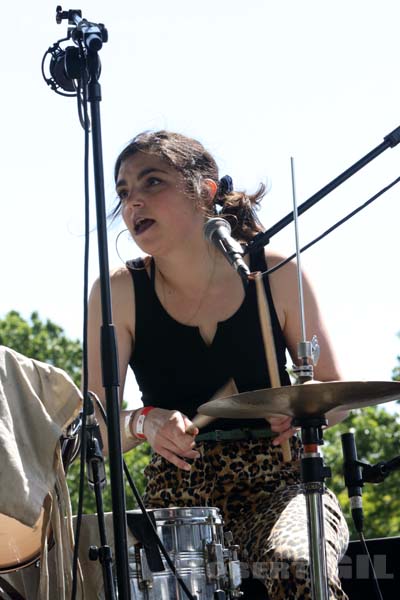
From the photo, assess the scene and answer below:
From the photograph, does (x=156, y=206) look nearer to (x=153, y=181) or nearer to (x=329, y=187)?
(x=153, y=181)

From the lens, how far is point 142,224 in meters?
4.13

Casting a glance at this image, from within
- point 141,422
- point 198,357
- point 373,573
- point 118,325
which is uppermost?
point 118,325

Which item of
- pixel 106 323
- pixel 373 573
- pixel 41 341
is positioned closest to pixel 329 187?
pixel 106 323

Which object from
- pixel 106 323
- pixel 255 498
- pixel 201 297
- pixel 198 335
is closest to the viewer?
pixel 106 323

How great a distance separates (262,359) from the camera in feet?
13.5

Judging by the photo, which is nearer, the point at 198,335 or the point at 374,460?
the point at 198,335

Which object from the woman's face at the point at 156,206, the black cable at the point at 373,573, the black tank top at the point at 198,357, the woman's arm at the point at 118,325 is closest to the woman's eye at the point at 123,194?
the woman's face at the point at 156,206

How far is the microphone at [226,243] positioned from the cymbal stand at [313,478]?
0.20 meters

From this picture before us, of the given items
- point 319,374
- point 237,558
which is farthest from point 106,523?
point 319,374

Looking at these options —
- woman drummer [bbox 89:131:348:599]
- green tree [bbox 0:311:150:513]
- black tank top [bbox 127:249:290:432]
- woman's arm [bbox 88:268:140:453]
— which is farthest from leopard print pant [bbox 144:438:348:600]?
green tree [bbox 0:311:150:513]

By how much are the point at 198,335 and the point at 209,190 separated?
65 centimetres

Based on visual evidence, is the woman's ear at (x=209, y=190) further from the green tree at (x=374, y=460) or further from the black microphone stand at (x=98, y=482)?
the green tree at (x=374, y=460)

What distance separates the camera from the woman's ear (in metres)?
4.37

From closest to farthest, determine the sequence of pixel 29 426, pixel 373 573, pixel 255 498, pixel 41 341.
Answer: pixel 29 426 < pixel 255 498 < pixel 373 573 < pixel 41 341
